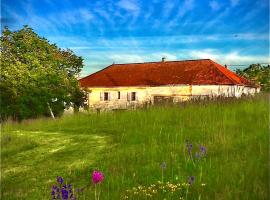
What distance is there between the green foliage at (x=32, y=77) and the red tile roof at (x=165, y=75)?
1205 cm

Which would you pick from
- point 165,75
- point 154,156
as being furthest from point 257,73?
point 154,156

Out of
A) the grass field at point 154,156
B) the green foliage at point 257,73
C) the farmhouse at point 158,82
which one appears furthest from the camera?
the green foliage at point 257,73

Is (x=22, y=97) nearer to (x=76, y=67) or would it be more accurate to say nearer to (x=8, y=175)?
(x=76, y=67)

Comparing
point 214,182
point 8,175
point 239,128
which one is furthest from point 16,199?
point 239,128

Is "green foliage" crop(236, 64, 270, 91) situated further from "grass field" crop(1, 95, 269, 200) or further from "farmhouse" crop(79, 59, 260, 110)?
"grass field" crop(1, 95, 269, 200)

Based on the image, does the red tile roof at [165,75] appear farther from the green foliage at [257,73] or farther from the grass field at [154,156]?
the grass field at [154,156]

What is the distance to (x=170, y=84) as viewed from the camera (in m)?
39.3

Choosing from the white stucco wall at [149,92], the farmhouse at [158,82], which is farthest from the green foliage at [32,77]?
the farmhouse at [158,82]

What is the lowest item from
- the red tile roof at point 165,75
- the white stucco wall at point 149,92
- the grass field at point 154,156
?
the grass field at point 154,156

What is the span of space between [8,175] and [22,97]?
1967 cm

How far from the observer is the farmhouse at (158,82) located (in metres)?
37.9

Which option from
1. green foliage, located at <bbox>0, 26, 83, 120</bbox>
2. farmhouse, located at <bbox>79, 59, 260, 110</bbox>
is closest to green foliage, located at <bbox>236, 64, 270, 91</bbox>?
farmhouse, located at <bbox>79, 59, 260, 110</bbox>

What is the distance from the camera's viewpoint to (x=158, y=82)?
40.4m

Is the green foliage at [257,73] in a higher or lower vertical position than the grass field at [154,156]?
higher
